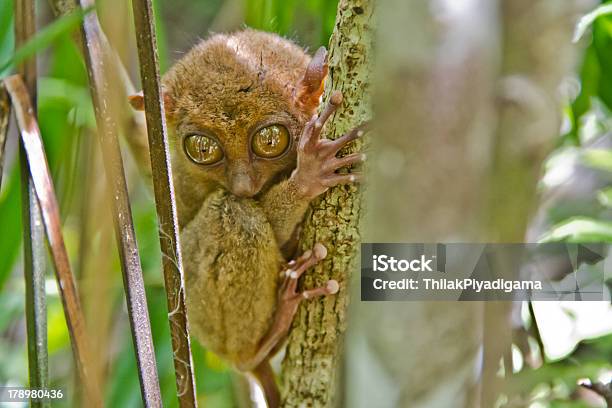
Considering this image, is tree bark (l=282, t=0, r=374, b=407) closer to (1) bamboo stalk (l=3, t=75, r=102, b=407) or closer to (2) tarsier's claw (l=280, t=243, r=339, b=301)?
(2) tarsier's claw (l=280, t=243, r=339, b=301)

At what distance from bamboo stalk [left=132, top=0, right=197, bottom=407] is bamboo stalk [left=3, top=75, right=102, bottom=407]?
8.0 inches

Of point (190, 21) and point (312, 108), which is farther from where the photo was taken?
point (190, 21)

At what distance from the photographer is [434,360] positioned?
1.19 metres

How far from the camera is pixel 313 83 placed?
1.88 m

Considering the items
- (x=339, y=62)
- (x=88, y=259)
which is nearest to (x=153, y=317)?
(x=88, y=259)

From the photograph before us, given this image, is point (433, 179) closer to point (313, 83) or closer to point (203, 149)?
point (313, 83)

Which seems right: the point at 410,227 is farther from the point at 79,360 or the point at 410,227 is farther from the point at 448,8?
the point at 79,360

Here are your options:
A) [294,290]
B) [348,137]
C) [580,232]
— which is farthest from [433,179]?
[580,232]

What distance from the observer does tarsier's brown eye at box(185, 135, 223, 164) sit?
2.08 meters

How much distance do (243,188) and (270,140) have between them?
16cm

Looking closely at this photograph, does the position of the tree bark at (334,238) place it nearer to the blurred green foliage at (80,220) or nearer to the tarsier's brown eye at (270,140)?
the tarsier's brown eye at (270,140)

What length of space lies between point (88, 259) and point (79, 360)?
0.98 meters

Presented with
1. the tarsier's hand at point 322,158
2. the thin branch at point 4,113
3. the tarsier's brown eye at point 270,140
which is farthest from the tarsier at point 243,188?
the thin branch at point 4,113

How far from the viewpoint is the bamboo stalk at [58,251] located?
1.51 meters
